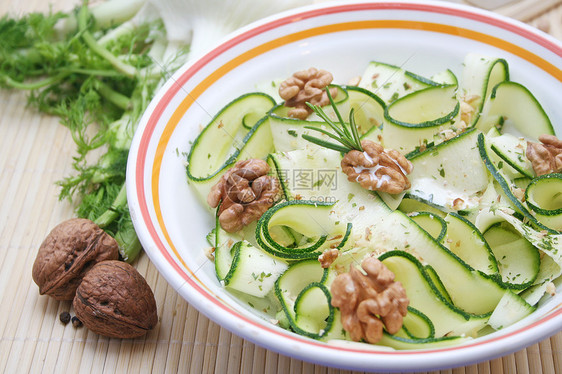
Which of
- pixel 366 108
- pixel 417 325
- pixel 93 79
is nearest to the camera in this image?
pixel 417 325

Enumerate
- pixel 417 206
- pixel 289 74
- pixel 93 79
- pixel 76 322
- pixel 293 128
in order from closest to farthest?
pixel 417 206 → pixel 293 128 → pixel 76 322 → pixel 289 74 → pixel 93 79

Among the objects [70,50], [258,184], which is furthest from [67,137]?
[258,184]

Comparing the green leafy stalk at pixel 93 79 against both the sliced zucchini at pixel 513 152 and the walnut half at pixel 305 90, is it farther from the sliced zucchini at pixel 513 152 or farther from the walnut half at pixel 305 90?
the sliced zucchini at pixel 513 152

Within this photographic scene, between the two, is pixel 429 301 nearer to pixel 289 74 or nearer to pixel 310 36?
pixel 289 74

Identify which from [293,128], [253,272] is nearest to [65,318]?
[253,272]

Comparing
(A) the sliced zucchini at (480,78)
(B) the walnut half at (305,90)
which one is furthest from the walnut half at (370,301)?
(A) the sliced zucchini at (480,78)

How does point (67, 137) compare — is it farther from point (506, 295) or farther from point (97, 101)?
point (506, 295)

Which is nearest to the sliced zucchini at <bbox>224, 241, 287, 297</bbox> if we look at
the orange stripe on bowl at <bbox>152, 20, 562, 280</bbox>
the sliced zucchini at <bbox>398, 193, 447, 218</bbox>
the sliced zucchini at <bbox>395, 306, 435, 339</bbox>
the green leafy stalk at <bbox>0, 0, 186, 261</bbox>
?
the orange stripe on bowl at <bbox>152, 20, 562, 280</bbox>
